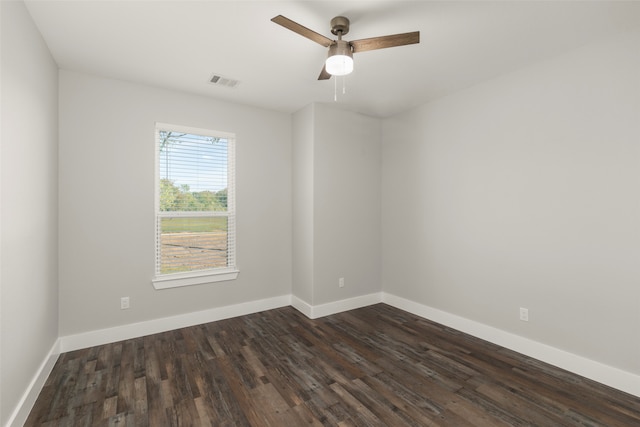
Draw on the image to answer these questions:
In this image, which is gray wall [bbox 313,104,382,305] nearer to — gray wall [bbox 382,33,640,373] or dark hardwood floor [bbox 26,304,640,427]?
gray wall [bbox 382,33,640,373]

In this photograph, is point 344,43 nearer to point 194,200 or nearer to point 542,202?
point 542,202

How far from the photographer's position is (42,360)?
7.89 feet

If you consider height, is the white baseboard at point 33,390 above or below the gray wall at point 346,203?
below

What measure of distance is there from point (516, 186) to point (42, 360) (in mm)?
4319

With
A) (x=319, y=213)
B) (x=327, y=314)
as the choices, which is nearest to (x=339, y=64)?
(x=319, y=213)

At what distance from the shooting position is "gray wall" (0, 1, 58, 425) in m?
1.73

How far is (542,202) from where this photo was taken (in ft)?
9.06

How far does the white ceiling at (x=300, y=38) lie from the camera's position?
2047mm

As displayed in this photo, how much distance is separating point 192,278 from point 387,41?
310 centimetres

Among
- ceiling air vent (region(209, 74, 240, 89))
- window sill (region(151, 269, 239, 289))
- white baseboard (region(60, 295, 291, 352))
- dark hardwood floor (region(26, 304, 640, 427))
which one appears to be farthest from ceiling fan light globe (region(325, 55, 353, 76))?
white baseboard (region(60, 295, 291, 352))

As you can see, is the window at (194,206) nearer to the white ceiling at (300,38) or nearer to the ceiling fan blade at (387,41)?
the white ceiling at (300,38)

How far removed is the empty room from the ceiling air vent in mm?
71

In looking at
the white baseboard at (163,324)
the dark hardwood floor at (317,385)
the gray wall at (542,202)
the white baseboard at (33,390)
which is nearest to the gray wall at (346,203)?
the gray wall at (542,202)

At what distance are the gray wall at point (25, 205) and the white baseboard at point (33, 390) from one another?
0.05 metres
